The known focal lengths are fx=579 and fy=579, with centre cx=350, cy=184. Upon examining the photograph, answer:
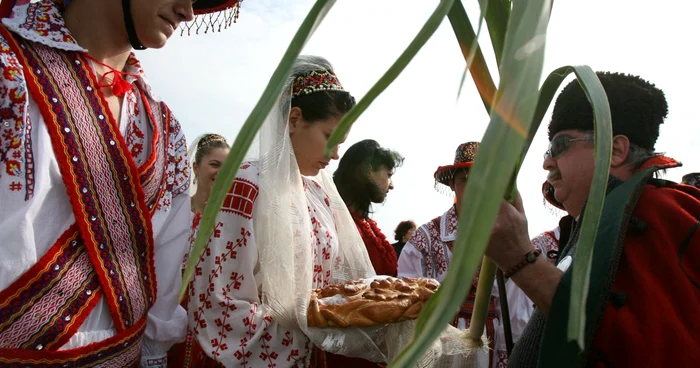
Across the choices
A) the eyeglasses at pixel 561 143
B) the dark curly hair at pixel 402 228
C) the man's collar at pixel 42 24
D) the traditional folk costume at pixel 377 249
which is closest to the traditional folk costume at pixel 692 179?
the traditional folk costume at pixel 377 249

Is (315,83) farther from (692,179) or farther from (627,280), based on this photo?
(692,179)

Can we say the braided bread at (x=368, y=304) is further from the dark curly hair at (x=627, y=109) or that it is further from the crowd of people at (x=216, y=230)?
the dark curly hair at (x=627, y=109)

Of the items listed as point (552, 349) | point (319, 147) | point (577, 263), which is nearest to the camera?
point (577, 263)

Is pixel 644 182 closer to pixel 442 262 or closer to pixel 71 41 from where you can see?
pixel 71 41

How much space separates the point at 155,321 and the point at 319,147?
33.3 inches

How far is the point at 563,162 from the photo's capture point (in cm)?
155

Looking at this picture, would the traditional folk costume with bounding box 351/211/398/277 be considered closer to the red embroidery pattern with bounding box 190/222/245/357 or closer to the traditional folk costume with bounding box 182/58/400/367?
the traditional folk costume with bounding box 182/58/400/367

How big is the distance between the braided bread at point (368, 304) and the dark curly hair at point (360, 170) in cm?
173

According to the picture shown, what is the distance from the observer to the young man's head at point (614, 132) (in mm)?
1492

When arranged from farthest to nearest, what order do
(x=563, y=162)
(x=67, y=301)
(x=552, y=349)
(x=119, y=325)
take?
(x=563, y=162), (x=119, y=325), (x=67, y=301), (x=552, y=349)

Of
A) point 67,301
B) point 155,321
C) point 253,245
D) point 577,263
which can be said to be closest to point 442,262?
point 253,245

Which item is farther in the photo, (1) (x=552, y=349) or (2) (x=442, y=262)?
(2) (x=442, y=262)

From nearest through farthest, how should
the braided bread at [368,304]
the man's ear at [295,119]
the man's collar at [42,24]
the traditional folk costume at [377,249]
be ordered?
1. the man's collar at [42,24]
2. the braided bread at [368,304]
3. the man's ear at [295,119]
4. the traditional folk costume at [377,249]

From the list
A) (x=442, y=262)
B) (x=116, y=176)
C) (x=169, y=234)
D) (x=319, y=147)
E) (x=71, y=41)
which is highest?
(x=71, y=41)
